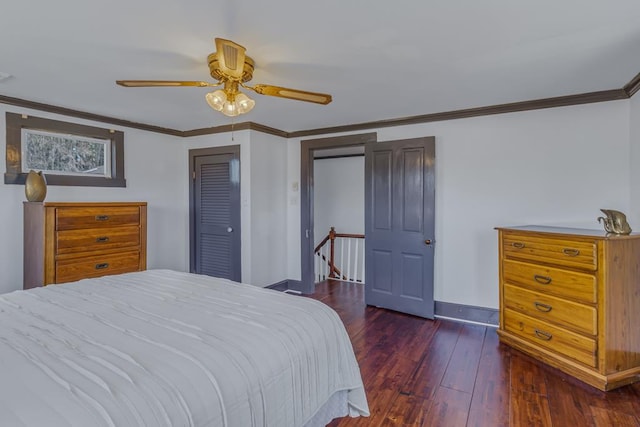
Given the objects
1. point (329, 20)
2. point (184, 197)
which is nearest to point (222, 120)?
point (184, 197)

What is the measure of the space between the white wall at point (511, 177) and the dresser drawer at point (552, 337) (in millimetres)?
542

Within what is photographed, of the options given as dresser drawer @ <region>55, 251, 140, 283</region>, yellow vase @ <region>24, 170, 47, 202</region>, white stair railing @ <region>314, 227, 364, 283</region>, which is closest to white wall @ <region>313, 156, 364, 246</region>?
white stair railing @ <region>314, 227, 364, 283</region>

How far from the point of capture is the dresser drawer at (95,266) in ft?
9.52

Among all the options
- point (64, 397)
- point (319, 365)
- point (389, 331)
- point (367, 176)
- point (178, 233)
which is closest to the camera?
point (64, 397)

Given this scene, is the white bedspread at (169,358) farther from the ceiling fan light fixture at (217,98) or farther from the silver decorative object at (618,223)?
the silver decorative object at (618,223)

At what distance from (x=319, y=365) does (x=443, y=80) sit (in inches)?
89.7

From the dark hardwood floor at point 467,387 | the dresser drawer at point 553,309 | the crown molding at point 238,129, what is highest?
the crown molding at point 238,129

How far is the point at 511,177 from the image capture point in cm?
328

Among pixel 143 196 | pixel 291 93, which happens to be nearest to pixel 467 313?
pixel 291 93

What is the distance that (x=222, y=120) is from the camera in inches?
156

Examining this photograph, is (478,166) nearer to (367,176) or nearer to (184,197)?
(367,176)

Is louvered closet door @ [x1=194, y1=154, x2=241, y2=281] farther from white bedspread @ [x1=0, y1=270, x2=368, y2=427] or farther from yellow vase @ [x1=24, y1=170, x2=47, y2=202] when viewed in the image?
white bedspread @ [x1=0, y1=270, x2=368, y2=427]

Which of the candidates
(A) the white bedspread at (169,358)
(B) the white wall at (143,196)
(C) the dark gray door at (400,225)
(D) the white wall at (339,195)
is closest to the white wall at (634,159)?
(C) the dark gray door at (400,225)

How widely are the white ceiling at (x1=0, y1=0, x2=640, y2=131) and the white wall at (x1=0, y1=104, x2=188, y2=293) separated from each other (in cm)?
86
